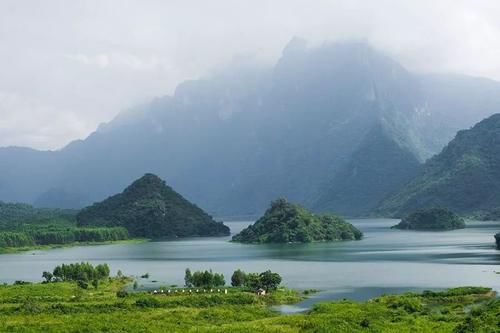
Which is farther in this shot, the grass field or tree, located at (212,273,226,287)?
tree, located at (212,273,226,287)

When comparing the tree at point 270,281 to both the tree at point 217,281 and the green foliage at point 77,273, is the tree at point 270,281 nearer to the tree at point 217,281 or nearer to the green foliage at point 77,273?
the tree at point 217,281

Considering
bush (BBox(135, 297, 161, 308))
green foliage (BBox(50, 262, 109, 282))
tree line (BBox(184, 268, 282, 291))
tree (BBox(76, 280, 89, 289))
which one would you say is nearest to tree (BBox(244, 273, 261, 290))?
tree line (BBox(184, 268, 282, 291))

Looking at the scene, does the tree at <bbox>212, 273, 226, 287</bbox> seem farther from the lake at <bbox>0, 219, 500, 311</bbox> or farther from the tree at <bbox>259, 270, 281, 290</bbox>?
the lake at <bbox>0, 219, 500, 311</bbox>

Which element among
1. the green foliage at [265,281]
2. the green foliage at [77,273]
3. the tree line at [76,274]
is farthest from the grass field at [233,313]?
the green foliage at [77,273]

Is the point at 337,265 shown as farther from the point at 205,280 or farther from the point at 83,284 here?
the point at 83,284

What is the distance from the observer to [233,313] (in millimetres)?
83250

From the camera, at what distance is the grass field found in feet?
235

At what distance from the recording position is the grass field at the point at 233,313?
7150 cm

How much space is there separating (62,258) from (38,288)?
81594 mm

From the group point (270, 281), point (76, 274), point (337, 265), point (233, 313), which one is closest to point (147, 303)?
point (233, 313)

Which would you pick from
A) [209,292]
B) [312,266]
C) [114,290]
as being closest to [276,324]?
[209,292]

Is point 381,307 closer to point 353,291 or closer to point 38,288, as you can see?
point 353,291

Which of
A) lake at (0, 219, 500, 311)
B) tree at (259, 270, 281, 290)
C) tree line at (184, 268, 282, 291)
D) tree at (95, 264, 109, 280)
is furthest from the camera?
tree at (95, 264, 109, 280)

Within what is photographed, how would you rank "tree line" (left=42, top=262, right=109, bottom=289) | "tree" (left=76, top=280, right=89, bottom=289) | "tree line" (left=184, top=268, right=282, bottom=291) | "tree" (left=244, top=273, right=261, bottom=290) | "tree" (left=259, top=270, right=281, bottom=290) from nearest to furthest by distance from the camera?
"tree" (left=259, top=270, right=281, bottom=290) < "tree line" (left=184, top=268, right=282, bottom=291) < "tree" (left=244, top=273, right=261, bottom=290) < "tree" (left=76, top=280, right=89, bottom=289) < "tree line" (left=42, top=262, right=109, bottom=289)
